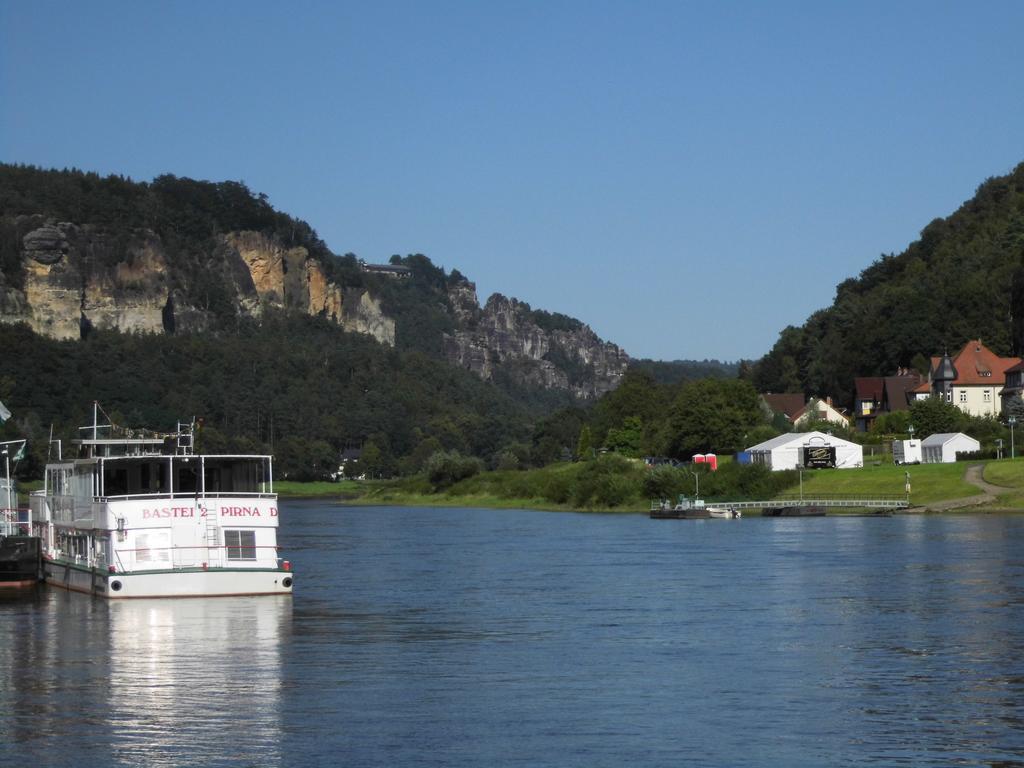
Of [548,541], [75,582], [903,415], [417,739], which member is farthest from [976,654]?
[903,415]

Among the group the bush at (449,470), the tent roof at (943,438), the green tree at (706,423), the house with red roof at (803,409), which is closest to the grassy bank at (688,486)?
the bush at (449,470)

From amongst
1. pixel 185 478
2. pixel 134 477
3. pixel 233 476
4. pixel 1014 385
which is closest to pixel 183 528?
pixel 185 478

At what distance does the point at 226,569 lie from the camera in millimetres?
50875

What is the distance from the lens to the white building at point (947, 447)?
122438 mm

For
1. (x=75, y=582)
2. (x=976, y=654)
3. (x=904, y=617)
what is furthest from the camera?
(x=75, y=582)

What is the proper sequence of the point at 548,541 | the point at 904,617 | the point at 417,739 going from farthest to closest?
the point at 548,541 < the point at 904,617 < the point at 417,739

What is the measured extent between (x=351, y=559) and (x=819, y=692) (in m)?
44.1

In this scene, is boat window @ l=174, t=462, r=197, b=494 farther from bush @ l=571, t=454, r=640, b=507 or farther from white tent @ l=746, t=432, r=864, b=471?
bush @ l=571, t=454, r=640, b=507

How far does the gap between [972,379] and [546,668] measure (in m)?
120

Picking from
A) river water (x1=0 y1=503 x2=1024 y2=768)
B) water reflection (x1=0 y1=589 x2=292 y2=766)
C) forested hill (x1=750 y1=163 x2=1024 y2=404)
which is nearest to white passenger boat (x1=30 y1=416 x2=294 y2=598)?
water reflection (x1=0 y1=589 x2=292 y2=766)

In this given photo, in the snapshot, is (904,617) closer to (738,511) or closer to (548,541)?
(548,541)

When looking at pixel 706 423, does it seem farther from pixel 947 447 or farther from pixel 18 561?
pixel 18 561

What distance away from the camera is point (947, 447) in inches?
4828

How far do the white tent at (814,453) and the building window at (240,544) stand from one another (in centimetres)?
8006
